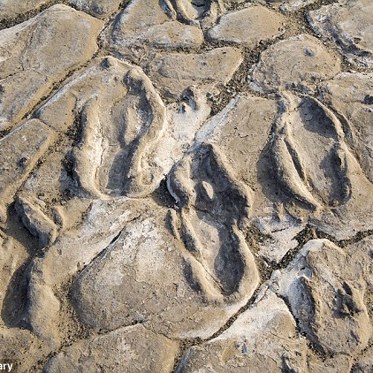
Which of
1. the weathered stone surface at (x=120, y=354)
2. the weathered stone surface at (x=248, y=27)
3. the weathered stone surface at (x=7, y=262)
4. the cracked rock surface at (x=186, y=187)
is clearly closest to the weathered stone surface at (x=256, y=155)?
the cracked rock surface at (x=186, y=187)

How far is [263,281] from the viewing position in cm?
222

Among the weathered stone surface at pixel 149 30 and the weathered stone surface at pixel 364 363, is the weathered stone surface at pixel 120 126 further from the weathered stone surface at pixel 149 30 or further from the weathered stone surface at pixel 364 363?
the weathered stone surface at pixel 364 363

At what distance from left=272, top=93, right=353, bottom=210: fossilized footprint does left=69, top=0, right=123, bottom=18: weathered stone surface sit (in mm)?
1162

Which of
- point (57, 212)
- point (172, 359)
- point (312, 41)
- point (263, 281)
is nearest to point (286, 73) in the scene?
point (312, 41)

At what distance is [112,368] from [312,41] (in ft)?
6.50

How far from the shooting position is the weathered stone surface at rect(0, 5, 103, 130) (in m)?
2.75

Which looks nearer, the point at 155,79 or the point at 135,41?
the point at 155,79

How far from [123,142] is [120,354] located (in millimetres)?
984

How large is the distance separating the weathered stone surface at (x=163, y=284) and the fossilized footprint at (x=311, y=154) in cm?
37

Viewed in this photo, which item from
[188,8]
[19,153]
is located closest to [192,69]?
[188,8]

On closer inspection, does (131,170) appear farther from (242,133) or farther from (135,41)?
(135,41)

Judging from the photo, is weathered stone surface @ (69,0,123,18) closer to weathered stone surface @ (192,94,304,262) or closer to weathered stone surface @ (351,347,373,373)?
weathered stone surface @ (192,94,304,262)

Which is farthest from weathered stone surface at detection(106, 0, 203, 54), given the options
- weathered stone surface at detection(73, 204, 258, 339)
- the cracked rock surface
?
weathered stone surface at detection(73, 204, 258, 339)

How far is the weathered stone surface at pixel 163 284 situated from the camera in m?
2.12
